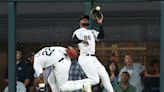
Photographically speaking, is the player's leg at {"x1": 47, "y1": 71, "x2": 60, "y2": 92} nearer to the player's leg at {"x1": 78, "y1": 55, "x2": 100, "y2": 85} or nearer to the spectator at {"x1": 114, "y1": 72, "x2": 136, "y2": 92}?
the player's leg at {"x1": 78, "y1": 55, "x2": 100, "y2": 85}

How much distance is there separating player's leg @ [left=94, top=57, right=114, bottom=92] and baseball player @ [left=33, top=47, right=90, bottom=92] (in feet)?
0.98

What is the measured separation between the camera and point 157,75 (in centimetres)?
1091

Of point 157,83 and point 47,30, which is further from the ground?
point 47,30

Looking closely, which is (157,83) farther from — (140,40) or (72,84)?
(72,84)

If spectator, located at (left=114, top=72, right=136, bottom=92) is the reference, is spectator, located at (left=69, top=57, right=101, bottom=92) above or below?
above

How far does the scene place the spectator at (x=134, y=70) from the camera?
36.2 feet

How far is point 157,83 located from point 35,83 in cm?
229

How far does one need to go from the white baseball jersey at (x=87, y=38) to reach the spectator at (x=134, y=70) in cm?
101

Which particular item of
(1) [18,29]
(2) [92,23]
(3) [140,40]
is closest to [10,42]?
(1) [18,29]

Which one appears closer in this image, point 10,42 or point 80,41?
point 80,41

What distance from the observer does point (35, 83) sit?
11.3 m

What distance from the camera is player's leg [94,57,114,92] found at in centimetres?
1038

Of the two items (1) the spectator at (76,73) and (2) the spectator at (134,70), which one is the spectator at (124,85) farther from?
(1) the spectator at (76,73)

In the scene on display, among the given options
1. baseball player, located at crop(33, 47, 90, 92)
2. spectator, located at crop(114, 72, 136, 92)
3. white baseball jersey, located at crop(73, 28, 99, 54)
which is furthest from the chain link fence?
baseball player, located at crop(33, 47, 90, 92)
